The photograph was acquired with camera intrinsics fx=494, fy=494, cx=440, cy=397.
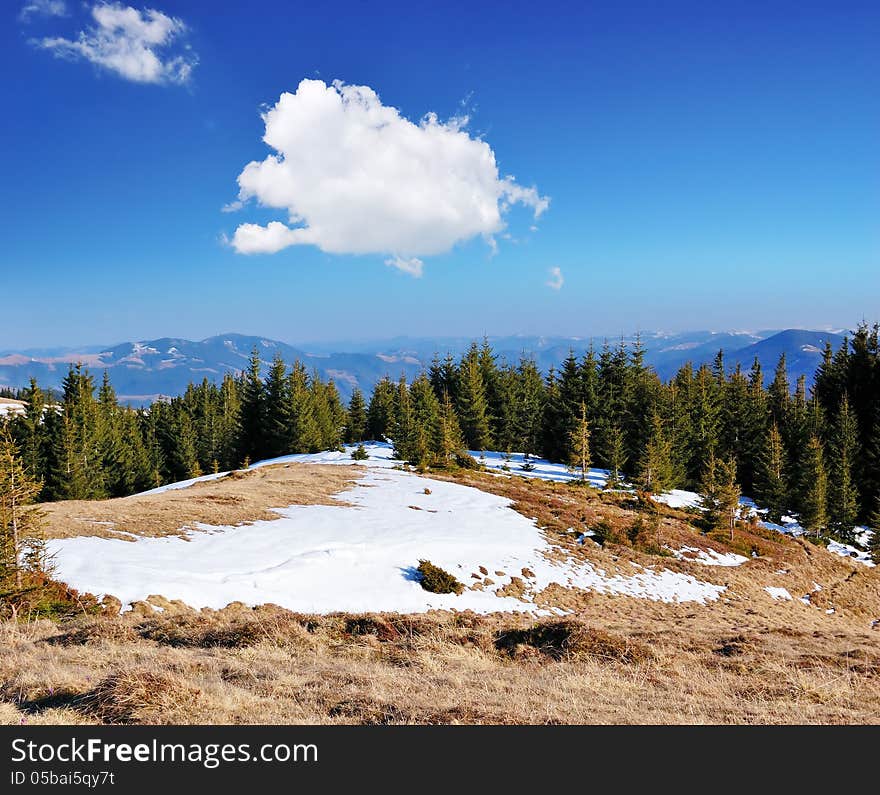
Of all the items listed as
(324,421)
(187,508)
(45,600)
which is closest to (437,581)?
(45,600)

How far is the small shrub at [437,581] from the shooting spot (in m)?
17.7

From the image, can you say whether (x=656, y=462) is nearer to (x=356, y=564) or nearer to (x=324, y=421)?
(x=356, y=564)

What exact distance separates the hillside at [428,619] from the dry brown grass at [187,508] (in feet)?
0.50

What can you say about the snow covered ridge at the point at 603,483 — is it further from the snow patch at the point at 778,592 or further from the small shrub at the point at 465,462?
the snow patch at the point at 778,592

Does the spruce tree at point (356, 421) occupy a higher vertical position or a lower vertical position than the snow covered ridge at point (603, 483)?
higher

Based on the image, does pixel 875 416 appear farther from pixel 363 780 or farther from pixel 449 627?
pixel 363 780

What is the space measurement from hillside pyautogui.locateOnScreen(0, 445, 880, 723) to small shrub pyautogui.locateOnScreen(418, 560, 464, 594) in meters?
0.43

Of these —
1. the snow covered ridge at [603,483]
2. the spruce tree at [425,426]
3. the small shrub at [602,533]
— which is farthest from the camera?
the spruce tree at [425,426]

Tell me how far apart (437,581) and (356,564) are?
312 centimetres

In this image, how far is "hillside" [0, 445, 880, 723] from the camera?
7141 mm

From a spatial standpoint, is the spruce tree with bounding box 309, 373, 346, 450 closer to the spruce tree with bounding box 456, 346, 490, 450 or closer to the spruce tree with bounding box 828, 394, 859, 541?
the spruce tree with bounding box 456, 346, 490, 450

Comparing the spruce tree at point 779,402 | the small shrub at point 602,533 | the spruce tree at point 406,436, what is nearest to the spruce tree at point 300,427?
the spruce tree at point 406,436

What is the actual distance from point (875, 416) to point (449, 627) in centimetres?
7068

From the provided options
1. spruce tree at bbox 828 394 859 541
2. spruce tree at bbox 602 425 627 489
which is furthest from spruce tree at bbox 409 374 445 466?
spruce tree at bbox 828 394 859 541
